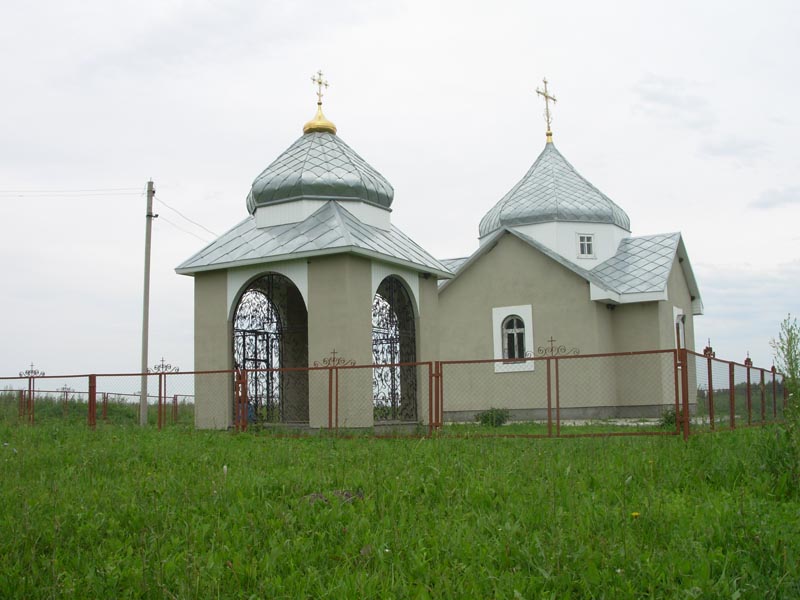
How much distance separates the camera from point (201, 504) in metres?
7.18

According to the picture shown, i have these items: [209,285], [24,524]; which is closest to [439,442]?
[24,524]

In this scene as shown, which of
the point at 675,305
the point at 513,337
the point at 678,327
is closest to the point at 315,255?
the point at 513,337

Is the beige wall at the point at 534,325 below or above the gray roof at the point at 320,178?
below

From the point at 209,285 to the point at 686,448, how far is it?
31.6 ft

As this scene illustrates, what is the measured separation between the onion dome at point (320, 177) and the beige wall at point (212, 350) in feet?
6.31

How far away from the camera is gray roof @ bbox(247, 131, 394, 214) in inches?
636

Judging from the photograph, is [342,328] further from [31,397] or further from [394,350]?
[31,397]

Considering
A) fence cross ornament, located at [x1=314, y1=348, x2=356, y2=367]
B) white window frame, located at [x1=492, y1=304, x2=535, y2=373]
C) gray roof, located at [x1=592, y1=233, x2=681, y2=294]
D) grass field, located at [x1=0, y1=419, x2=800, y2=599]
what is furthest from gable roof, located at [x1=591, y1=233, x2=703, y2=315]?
grass field, located at [x1=0, y1=419, x2=800, y2=599]

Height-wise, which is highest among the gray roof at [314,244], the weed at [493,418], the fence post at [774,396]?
the gray roof at [314,244]

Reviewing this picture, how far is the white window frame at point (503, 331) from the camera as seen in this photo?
21.5 metres

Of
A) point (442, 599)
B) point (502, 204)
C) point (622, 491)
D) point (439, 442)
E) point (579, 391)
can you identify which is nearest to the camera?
point (442, 599)

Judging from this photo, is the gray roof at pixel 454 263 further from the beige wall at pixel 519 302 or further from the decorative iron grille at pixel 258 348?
the decorative iron grille at pixel 258 348

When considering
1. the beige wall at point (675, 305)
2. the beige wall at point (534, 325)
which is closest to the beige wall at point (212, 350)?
the beige wall at point (534, 325)

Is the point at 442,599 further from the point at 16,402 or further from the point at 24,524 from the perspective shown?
the point at 16,402
